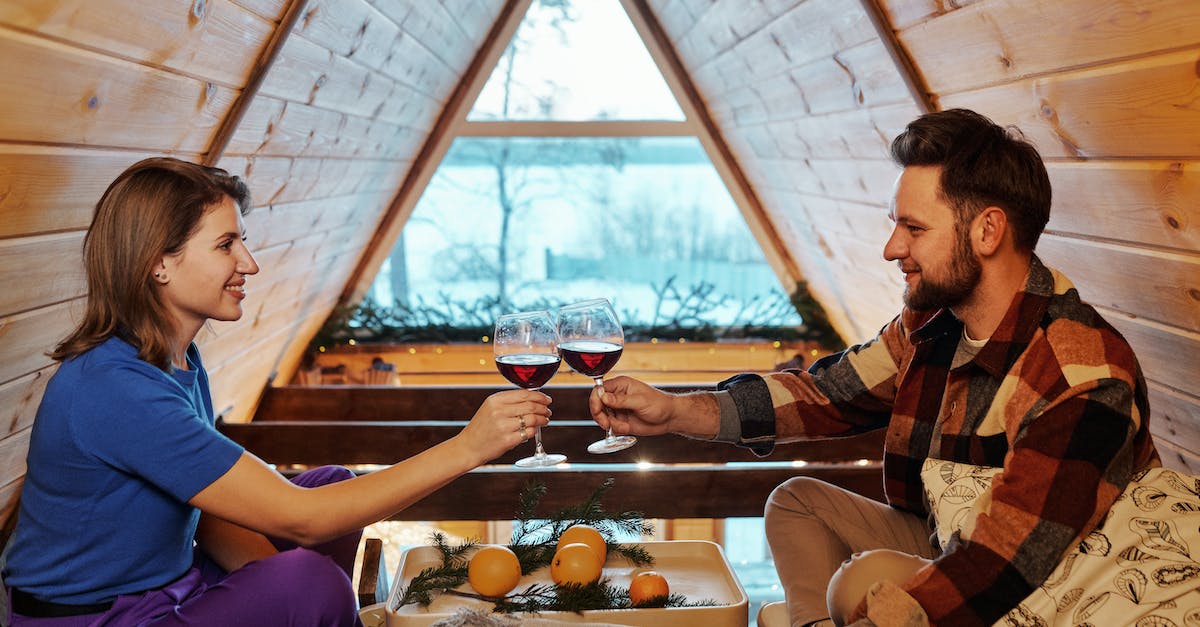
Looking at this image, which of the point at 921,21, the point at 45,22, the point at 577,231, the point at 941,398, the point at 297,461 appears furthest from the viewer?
the point at 577,231

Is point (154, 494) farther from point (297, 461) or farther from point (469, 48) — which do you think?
point (469, 48)

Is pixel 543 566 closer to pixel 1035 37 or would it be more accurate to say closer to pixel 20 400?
pixel 20 400

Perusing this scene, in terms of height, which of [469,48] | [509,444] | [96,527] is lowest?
[96,527]

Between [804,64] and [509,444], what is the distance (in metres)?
1.71

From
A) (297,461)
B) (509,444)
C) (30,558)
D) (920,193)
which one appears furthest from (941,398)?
(297,461)

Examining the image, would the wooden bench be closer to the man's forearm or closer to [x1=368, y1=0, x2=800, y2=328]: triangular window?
the man's forearm

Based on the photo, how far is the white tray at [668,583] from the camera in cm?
156

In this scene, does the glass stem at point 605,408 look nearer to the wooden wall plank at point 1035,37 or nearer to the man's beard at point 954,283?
the man's beard at point 954,283

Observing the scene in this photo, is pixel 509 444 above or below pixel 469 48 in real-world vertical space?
below

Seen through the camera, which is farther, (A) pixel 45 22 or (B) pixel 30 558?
(B) pixel 30 558

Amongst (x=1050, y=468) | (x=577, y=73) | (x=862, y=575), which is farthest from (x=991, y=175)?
(x=577, y=73)

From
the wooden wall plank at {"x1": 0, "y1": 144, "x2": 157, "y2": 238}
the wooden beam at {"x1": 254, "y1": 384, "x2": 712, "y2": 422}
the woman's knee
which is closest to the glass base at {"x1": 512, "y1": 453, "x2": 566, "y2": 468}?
the woman's knee

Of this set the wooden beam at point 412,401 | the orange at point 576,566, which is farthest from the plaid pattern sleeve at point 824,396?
the wooden beam at point 412,401

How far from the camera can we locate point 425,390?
12.3 ft
